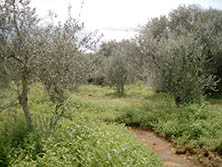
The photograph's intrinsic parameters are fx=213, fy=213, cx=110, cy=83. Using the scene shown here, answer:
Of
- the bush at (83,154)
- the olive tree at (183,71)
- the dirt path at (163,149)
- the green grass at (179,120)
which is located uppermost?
the olive tree at (183,71)

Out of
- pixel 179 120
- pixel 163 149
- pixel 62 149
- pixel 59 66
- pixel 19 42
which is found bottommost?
pixel 163 149

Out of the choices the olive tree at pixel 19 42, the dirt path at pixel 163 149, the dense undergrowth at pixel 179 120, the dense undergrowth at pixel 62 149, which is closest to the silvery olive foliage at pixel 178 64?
the dense undergrowth at pixel 179 120

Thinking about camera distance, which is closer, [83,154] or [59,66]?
[83,154]

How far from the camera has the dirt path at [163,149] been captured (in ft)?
22.4

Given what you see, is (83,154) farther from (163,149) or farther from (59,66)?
(163,149)

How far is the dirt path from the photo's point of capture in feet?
22.4

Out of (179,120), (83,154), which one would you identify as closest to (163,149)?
(179,120)

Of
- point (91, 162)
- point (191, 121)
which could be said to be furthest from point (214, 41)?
point (91, 162)

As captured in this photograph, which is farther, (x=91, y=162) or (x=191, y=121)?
(x=191, y=121)

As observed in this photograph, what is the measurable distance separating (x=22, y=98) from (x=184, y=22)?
17.7 meters

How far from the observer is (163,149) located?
8.06 m

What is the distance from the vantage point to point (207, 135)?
8.19 m

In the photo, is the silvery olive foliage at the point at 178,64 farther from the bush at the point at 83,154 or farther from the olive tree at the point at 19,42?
the olive tree at the point at 19,42

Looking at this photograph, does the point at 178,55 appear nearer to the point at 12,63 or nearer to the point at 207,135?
the point at 207,135
